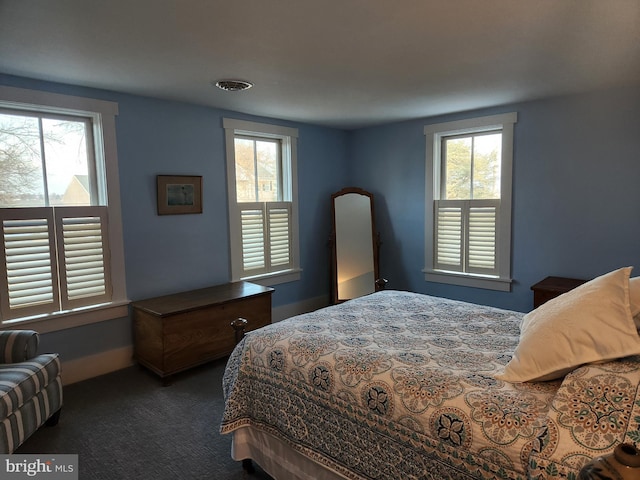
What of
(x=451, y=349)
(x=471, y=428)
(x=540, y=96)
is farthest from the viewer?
(x=540, y=96)

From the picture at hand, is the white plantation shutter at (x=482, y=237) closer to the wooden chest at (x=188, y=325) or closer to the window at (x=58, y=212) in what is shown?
the wooden chest at (x=188, y=325)

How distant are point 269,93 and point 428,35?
1536 mm

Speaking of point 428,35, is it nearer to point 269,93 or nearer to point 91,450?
point 269,93

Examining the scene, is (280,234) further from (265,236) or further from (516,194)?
(516,194)

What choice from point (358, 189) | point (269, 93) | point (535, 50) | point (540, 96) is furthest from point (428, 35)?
point (358, 189)

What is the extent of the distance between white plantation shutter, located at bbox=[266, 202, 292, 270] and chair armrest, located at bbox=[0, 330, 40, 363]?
244 cm

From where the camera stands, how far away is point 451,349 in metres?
1.89

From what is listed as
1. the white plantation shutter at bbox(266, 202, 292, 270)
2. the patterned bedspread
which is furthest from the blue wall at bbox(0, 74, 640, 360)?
the patterned bedspread

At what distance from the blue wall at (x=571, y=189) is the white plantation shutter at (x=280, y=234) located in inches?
68.4

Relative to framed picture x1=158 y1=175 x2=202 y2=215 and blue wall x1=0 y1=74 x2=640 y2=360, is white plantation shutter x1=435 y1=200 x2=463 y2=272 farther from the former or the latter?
framed picture x1=158 y1=175 x2=202 y2=215

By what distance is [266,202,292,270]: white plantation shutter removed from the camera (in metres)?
4.52

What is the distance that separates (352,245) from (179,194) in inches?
87.5

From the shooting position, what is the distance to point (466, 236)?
4.28m

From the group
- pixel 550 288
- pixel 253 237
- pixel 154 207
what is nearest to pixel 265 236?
→ pixel 253 237
